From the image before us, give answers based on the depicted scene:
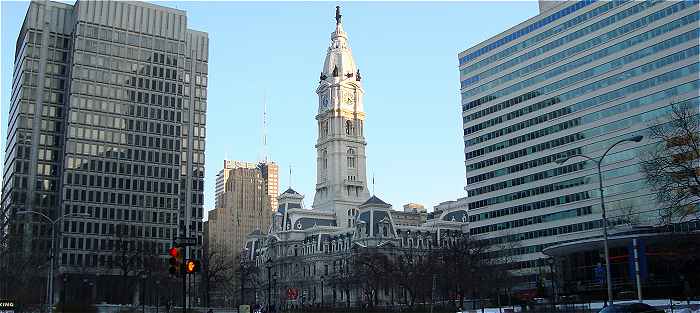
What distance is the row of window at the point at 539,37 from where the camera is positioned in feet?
390

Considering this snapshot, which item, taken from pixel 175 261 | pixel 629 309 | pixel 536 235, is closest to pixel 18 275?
pixel 175 261

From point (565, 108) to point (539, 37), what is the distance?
14642 mm

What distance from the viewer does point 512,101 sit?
13588cm

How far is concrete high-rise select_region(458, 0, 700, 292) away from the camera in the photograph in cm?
10894

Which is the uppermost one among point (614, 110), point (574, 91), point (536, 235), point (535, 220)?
point (574, 91)

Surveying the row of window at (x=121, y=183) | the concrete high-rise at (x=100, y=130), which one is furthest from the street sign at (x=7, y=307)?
the row of window at (x=121, y=183)

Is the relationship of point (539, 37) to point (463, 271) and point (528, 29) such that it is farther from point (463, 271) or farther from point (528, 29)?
point (463, 271)

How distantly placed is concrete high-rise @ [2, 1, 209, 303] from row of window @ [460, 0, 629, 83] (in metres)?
62.6

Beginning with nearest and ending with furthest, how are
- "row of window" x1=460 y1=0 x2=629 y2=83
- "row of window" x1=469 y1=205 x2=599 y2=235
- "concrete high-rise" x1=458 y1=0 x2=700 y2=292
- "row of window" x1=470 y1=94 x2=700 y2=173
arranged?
"row of window" x1=470 y1=94 x2=700 y2=173 < "concrete high-rise" x1=458 y1=0 x2=700 y2=292 < "row of window" x1=460 y1=0 x2=629 y2=83 < "row of window" x1=469 y1=205 x2=599 y2=235

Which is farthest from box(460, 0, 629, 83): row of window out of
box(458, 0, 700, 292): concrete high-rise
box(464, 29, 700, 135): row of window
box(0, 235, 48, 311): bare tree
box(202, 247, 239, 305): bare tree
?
box(0, 235, 48, 311): bare tree

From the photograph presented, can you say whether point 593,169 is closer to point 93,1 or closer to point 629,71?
point 629,71

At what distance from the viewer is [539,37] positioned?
130250mm

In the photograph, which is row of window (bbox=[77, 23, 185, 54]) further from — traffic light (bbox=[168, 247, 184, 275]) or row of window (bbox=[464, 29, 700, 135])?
traffic light (bbox=[168, 247, 184, 275])

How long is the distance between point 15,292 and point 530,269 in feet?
286
